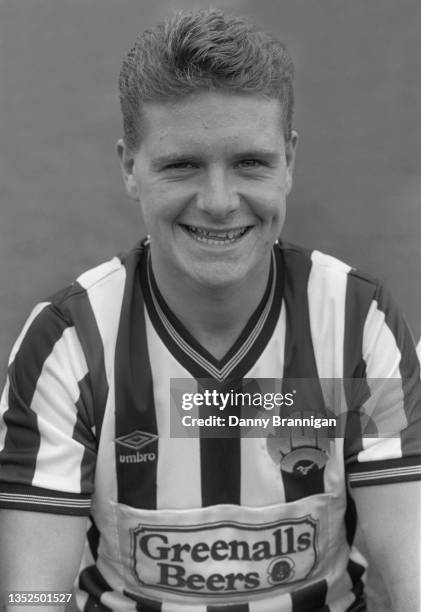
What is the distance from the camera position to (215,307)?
2045mm

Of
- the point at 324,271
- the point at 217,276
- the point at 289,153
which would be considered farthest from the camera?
the point at 324,271

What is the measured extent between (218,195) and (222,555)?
766 mm

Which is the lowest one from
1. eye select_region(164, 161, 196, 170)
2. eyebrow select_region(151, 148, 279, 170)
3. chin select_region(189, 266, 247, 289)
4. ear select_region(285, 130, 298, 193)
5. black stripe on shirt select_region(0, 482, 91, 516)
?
black stripe on shirt select_region(0, 482, 91, 516)

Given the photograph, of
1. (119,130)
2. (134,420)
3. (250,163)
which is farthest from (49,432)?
(119,130)

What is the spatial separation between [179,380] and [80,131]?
112 inches

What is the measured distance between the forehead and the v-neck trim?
15.5 inches

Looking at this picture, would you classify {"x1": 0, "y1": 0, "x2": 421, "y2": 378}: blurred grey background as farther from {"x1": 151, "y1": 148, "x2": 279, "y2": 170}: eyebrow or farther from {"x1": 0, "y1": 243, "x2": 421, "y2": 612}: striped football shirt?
{"x1": 151, "y1": 148, "x2": 279, "y2": 170}: eyebrow

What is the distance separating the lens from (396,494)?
6.49 ft

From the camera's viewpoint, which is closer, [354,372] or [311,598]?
[354,372]

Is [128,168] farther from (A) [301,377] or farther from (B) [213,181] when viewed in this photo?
(A) [301,377]

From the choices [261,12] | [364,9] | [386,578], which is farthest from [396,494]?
[364,9]

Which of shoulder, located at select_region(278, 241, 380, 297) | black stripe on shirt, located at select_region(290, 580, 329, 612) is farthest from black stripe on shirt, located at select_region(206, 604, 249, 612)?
shoulder, located at select_region(278, 241, 380, 297)

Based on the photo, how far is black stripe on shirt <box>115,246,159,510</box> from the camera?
201cm

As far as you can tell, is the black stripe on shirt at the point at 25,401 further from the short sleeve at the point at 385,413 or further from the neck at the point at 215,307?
the short sleeve at the point at 385,413
